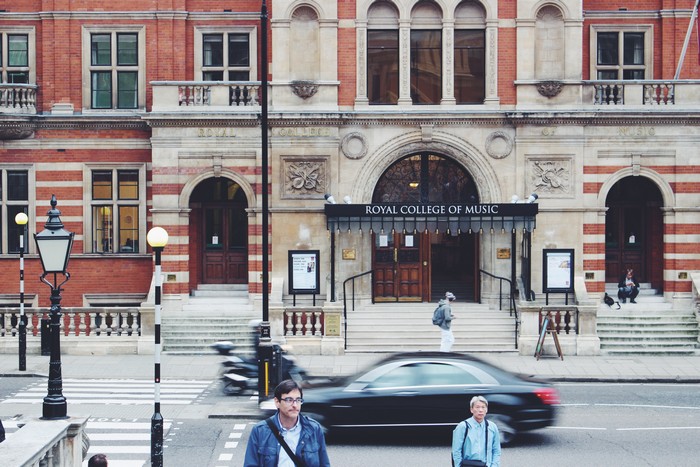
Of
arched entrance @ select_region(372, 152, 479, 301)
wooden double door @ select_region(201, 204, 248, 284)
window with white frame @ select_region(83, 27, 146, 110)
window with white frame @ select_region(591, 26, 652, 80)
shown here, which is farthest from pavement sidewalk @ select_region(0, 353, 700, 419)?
window with white frame @ select_region(591, 26, 652, 80)

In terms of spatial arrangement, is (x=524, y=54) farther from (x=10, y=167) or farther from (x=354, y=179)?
(x=10, y=167)

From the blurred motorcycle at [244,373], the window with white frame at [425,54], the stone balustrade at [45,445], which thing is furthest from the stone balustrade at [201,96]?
the stone balustrade at [45,445]

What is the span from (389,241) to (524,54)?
666 cm

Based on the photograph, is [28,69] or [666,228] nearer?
[666,228]

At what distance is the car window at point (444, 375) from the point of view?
15.0 m

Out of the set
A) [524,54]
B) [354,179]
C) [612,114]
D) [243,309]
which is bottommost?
[243,309]

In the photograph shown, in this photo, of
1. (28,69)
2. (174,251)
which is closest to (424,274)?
(174,251)

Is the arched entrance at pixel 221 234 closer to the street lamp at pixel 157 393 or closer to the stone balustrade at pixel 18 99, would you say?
the stone balustrade at pixel 18 99

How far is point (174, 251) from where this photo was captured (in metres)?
27.0

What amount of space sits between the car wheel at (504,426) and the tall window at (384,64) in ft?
46.9

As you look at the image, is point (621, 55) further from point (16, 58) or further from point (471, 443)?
point (471, 443)

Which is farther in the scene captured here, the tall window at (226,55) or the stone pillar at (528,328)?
the tall window at (226,55)

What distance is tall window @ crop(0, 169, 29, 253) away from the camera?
28.7m

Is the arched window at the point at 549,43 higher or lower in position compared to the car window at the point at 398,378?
higher
